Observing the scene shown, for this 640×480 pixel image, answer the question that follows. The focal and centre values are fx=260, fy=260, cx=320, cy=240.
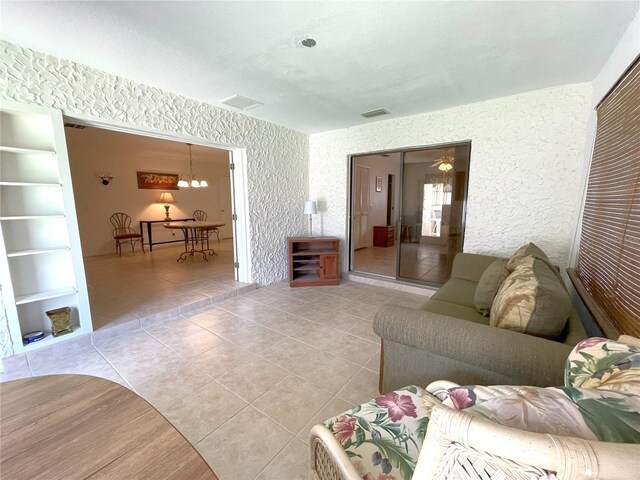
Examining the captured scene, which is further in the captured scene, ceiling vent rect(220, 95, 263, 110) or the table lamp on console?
the table lamp on console

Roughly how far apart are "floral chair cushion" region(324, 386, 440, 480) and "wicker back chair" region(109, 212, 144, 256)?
706 centimetres

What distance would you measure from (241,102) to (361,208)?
3917 mm

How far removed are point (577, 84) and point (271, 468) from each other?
4.09 metres

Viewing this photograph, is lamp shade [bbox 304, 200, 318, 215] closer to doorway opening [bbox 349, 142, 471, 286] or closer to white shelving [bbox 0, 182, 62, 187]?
doorway opening [bbox 349, 142, 471, 286]

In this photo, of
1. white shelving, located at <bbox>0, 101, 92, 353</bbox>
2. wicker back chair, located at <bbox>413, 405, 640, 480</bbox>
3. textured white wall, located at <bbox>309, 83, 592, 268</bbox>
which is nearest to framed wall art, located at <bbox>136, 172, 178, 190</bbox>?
white shelving, located at <bbox>0, 101, 92, 353</bbox>

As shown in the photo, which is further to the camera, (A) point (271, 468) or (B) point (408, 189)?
(B) point (408, 189)

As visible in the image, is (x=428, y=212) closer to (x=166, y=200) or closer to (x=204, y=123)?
(x=204, y=123)

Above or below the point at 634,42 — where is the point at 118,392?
below

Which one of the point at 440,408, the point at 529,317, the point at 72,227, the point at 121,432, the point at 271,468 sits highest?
the point at 72,227

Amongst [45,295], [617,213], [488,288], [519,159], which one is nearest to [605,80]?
[519,159]

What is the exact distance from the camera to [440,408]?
1.80ft

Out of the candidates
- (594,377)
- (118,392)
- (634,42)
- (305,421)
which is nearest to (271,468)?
(305,421)

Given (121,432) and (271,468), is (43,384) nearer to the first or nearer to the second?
(121,432)

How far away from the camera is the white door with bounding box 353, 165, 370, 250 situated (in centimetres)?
604
